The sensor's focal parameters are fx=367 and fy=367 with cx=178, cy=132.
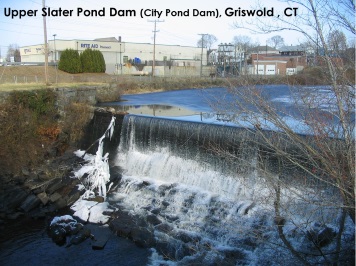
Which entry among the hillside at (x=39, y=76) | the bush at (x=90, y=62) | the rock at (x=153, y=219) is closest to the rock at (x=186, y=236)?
the rock at (x=153, y=219)

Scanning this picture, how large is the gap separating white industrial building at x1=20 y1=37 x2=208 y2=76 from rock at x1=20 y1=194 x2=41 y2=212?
96.3 feet

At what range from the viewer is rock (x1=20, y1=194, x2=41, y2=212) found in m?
9.54

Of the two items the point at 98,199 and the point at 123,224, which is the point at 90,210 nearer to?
the point at 98,199

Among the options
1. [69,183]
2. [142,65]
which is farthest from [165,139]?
[142,65]

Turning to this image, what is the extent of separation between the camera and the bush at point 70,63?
32.0m

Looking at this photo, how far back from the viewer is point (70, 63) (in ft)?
105

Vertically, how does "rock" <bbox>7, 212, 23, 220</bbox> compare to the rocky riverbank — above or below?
below

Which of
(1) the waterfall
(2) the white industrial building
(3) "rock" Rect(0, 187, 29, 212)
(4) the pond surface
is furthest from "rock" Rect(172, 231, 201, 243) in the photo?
(2) the white industrial building

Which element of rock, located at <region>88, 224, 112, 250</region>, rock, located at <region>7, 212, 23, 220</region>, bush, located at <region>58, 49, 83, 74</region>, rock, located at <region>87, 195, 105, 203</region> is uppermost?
bush, located at <region>58, 49, 83, 74</region>

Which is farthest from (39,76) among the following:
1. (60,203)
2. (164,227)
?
(164,227)

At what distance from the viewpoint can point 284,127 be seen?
13.9 feet

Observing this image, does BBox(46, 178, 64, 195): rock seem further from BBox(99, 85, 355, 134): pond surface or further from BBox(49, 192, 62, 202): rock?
BBox(99, 85, 355, 134): pond surface

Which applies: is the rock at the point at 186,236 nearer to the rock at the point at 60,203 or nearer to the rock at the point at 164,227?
the rock at the point at 164,227

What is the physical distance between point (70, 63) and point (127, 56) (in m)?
12.2
